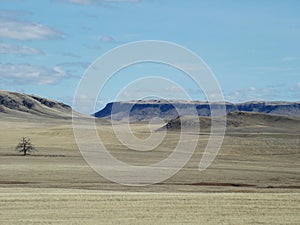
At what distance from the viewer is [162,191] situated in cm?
4059

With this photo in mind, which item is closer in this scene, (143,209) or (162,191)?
(143,209)

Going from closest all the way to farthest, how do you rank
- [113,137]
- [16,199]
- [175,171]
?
[16,199] < [175,171] < [113,137]

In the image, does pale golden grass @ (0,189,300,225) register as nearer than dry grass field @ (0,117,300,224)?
Yes

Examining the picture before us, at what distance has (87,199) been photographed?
3189 centimetres

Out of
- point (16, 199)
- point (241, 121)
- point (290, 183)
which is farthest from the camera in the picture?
point (241, 121)

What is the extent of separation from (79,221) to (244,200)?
10.3 metres

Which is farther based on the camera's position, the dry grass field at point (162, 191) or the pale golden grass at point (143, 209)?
the dry grass field at point (162, 191)

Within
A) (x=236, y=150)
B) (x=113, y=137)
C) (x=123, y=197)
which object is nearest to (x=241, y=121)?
(x=113, y=137)

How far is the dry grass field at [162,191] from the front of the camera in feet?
86.8

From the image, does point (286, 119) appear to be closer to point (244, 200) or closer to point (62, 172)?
point (62, 172)

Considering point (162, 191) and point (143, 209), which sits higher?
point (162, 191)

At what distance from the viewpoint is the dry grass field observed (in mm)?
26469

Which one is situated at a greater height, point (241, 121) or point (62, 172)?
point (241, 121)

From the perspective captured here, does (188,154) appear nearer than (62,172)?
No
